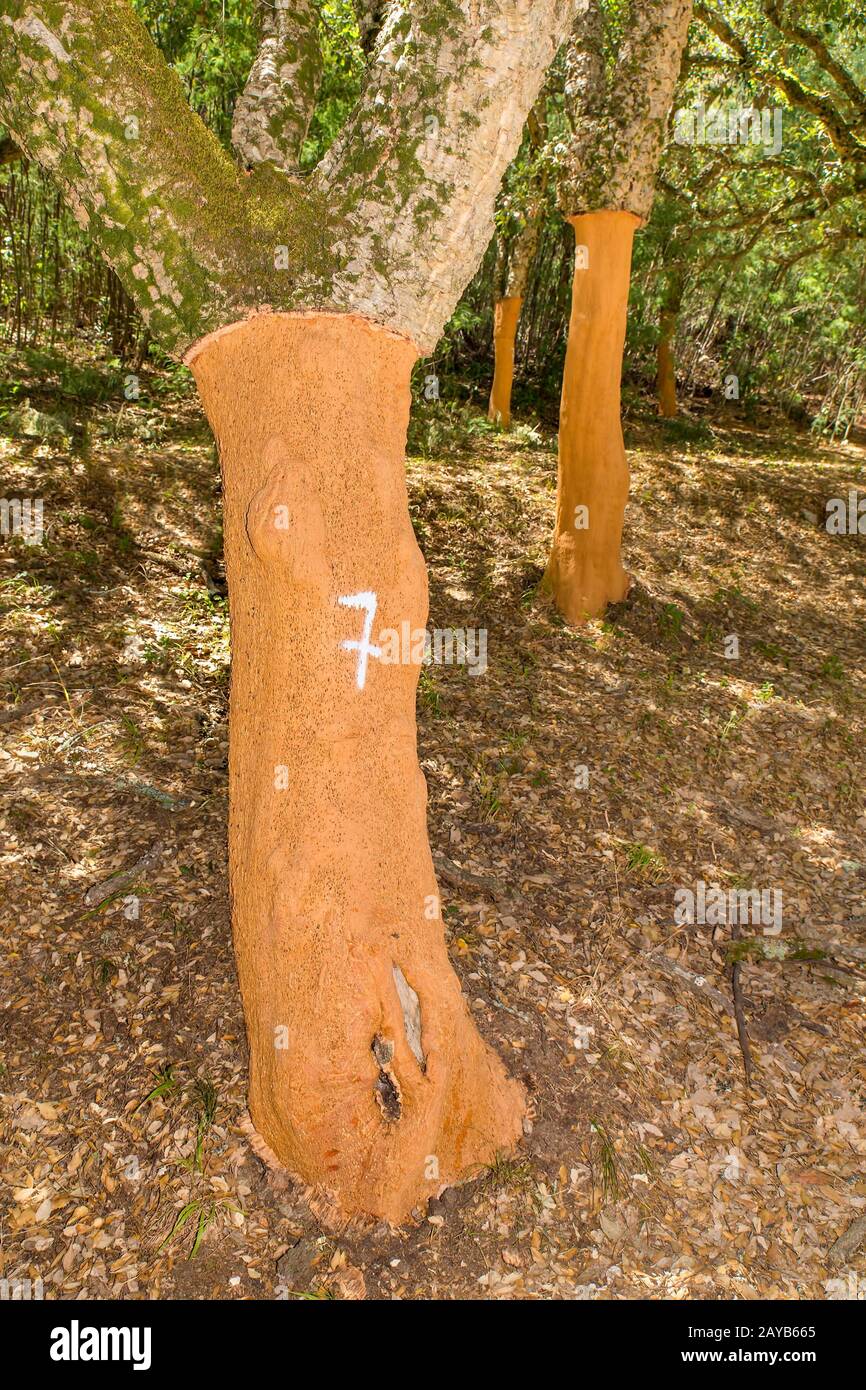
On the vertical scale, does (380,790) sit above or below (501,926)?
above

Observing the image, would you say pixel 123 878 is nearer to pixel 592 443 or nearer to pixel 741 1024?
pixel 741 1024

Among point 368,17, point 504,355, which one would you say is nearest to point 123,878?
point 368,17

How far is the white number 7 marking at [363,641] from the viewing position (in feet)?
8.43

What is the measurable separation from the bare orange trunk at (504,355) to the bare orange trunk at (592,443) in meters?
4.99

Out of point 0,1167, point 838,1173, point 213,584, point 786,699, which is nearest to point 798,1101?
point 838,1173

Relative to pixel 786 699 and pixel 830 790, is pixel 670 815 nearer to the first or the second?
pixel 830 790

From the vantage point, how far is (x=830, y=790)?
5434mm

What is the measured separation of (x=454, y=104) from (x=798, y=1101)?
138 inches

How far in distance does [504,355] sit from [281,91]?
8.94 m

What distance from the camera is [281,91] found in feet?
9.73
